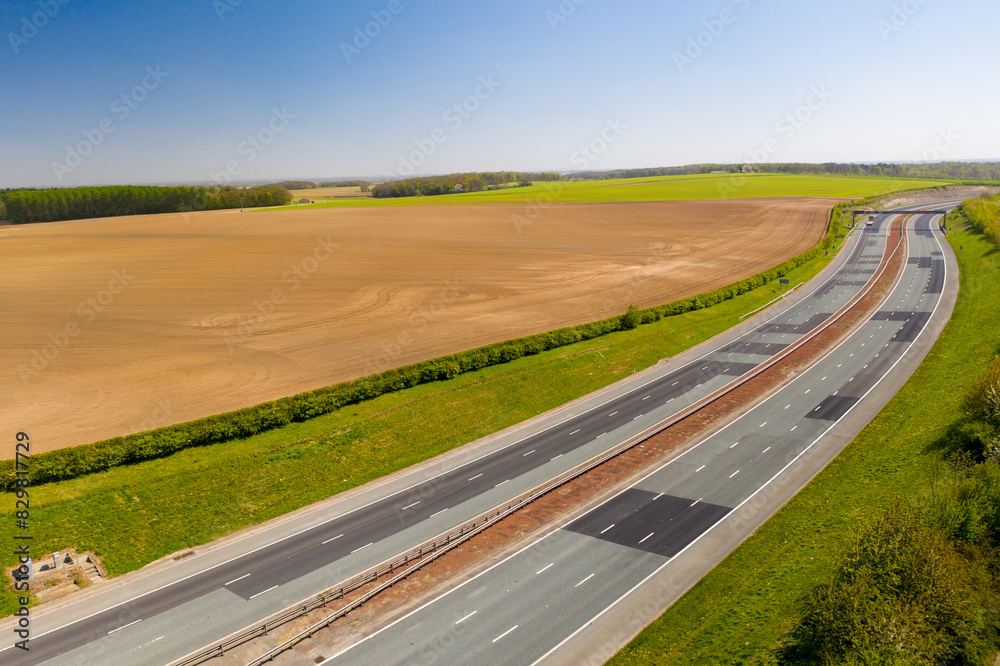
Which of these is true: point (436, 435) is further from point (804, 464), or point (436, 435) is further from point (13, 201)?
point (13, 201)

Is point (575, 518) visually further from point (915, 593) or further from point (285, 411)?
point (285, 411)

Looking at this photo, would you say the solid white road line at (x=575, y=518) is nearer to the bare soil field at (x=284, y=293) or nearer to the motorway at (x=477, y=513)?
the motorway at (x=477, y=513)

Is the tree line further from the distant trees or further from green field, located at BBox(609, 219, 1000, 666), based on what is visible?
the distant trees

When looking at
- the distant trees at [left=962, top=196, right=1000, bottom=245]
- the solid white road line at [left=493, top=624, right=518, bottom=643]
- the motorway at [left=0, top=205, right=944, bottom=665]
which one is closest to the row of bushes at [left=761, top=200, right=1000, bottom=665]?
the motorway at [left=0, top=205, right=944, bottom=665]

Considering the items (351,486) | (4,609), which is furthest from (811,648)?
(4,609)

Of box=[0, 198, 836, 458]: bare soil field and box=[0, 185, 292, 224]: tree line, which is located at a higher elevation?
box=[0, 185, 292, 224]: tree line

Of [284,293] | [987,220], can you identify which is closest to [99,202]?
[284,293]

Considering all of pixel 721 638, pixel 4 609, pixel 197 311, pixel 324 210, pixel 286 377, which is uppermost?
pixel 324 210
